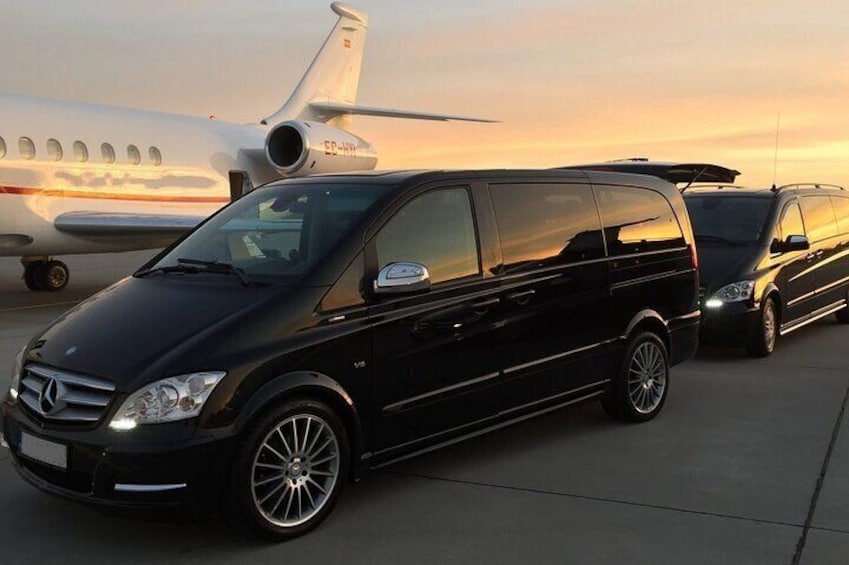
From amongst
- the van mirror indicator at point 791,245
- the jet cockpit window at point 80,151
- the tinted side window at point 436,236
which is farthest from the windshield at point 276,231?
the jet cockpit window at point 80,151

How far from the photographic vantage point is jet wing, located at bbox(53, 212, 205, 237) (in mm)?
13094

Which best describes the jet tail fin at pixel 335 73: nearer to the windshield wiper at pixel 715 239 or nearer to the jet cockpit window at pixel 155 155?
the jet cockpit window at pixel 155 155

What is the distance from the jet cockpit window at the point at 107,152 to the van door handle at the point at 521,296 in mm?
10929

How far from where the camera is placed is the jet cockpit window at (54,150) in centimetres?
1285

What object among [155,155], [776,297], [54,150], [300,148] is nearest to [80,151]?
[54,150]

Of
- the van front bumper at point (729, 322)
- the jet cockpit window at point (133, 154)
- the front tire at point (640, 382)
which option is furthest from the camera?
the jet cockpit window at point (133, 154)

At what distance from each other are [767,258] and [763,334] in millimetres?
811

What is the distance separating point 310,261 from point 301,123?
45.6 feet

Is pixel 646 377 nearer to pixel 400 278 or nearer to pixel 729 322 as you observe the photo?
pixel 729 322

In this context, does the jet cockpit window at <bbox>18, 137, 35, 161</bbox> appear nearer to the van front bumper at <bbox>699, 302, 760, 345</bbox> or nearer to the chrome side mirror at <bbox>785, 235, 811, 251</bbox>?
the van front bumper at <bbox>699, 302, 760, 345</bbox>

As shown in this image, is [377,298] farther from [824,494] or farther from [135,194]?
[135,194]

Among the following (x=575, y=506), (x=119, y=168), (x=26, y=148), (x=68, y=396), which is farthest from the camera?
(x=119, y=168)

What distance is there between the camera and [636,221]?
6.06m

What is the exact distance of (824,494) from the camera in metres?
4.48
